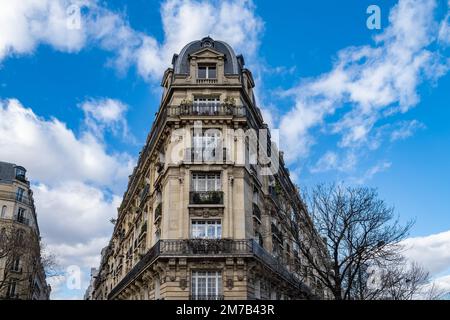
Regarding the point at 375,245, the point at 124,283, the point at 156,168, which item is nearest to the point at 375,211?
the point at 375,245

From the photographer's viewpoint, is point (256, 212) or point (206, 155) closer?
point (206, 155)

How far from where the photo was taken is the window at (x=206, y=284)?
2414cm

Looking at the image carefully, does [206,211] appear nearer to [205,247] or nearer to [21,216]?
[205,247]

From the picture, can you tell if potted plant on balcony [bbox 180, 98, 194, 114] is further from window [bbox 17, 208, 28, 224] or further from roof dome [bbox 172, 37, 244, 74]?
window [bbox 17, 208, 28, 224]

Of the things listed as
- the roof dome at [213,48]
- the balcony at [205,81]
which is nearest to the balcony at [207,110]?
the balcony at [205,81]

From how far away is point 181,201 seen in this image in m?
26.4

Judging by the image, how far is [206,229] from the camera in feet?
85.0

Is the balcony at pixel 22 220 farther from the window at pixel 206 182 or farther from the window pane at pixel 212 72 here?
the window pane at pixel 212 72

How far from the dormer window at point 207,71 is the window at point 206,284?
12641mm

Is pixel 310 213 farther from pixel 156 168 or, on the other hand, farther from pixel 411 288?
pixel 156 168

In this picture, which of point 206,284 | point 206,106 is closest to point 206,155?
point 206,106

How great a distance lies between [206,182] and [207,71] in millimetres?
7729
